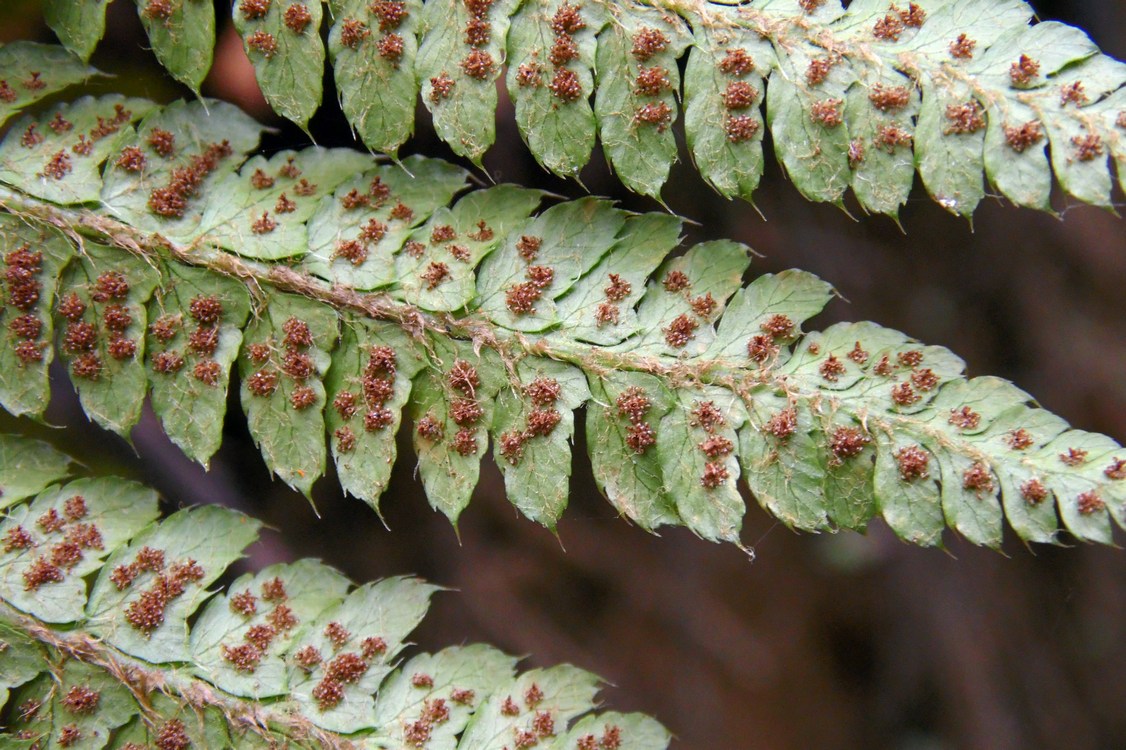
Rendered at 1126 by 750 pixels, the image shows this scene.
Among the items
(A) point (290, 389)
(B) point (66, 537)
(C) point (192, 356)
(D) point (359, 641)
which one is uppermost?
(C) point (192, 356)

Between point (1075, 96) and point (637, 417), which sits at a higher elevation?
point (1075, 96)

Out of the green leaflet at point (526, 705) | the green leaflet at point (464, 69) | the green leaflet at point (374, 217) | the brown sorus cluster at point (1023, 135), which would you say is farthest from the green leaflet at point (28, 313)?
the brown sorus cluster at point (1023, 135)

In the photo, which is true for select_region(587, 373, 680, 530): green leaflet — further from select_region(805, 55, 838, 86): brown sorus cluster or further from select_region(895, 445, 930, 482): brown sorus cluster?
select_region(805, 55, 838, 86): brown sorus cluster

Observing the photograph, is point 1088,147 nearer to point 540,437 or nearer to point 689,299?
point 689,299

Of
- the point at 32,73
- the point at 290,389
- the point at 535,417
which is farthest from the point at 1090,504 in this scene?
the point at 32,73

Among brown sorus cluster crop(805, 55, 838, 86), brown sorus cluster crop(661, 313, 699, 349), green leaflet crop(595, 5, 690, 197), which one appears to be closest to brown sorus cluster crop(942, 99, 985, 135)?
brown sorus cluster crop(805, 55, 838, 86)

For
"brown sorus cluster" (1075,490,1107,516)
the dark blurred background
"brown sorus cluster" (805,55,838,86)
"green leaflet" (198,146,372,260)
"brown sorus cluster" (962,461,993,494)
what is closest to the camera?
"brown sorus cluster" (1075,490,1107,516)

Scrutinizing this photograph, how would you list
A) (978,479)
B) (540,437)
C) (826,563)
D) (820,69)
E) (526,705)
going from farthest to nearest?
(826,563) < (526,705) < (540,437) < (820,69) < (978,479)
